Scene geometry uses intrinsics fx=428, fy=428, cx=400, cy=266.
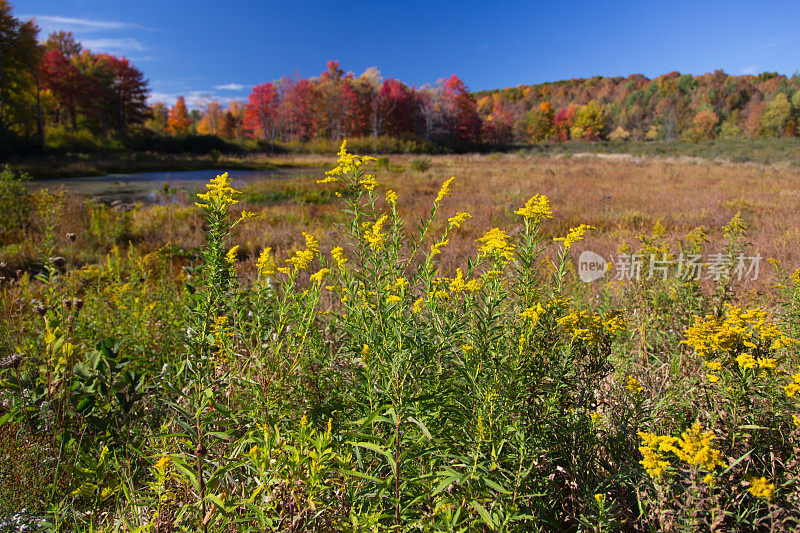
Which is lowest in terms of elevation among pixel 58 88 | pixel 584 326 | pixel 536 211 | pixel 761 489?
pixel 761 489

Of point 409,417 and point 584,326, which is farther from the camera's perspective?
point 584,326

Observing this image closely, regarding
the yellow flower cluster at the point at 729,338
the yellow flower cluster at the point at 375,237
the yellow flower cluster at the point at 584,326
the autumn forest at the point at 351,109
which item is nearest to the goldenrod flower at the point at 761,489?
the yellow flower cluster at the point at 729,338

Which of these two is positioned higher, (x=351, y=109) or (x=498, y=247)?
(x=351, y=109)

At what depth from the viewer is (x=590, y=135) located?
277 ft

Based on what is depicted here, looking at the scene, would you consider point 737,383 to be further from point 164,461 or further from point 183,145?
point 183,145

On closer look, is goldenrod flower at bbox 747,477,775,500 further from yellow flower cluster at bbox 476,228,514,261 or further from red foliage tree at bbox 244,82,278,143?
red foliage tree at bbox 244,82,278,143

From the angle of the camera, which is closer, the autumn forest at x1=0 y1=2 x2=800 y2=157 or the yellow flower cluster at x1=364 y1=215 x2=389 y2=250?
the yellow flower cluster at x1=364 y1=215 x2=389 y2=250

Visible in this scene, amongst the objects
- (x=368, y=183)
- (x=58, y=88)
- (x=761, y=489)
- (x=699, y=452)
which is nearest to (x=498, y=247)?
(x=368, y=183)

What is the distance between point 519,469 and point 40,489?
2004 mm

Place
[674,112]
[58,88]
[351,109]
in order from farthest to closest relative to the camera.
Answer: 1. [674,112]
2. [351,109]
3. [58,88]

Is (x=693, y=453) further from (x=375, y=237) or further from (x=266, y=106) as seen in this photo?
(x=266, y=106)

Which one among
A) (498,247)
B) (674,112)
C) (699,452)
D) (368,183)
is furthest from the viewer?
(674,112)

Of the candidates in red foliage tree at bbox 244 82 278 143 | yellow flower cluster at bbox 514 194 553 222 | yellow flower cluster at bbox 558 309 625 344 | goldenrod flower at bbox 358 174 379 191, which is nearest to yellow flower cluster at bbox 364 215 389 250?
goldenrod flower at bbox 358 174 379 191

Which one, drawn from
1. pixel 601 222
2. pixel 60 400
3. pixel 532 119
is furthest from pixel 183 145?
pixel 532 119
